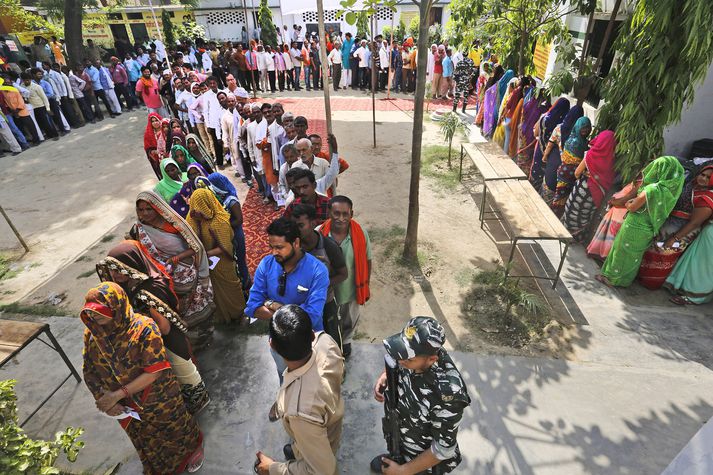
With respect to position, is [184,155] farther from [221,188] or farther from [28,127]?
[28,127]

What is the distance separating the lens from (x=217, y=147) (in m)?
8.23

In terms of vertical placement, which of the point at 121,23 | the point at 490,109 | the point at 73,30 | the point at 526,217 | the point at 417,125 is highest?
the point at 121,23

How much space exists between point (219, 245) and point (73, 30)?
14198mm

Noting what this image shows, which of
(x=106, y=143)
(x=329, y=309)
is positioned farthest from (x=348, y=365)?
(x=106, y=143)

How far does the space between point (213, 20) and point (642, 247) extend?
3118 cm

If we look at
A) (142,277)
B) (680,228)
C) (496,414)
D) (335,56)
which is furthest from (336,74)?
(496,414)

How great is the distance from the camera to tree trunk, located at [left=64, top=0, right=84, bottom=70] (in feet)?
41.3

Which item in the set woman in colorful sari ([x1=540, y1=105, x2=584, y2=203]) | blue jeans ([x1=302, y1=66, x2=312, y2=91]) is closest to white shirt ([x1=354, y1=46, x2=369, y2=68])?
blue jeans ([x1=302, y1=66, x2=312, y2=91])

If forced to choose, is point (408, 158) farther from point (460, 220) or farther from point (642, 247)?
point (642, 247)

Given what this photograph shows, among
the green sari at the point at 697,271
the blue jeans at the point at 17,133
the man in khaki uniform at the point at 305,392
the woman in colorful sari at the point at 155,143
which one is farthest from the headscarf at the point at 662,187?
the blue jeans at the point at 17,133

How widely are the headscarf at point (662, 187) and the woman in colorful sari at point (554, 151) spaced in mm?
1774

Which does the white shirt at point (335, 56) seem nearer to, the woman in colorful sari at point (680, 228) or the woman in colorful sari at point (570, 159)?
the woman in colorful sari at point (570, 159)

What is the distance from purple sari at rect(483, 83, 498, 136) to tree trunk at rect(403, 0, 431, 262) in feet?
18.4

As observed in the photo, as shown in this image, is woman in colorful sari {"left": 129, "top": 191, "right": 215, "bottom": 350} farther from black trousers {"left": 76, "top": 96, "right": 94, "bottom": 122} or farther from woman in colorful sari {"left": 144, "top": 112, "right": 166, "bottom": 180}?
black trousers {"left": 76, "top": 96, "right": 94, "bottom": 122}
